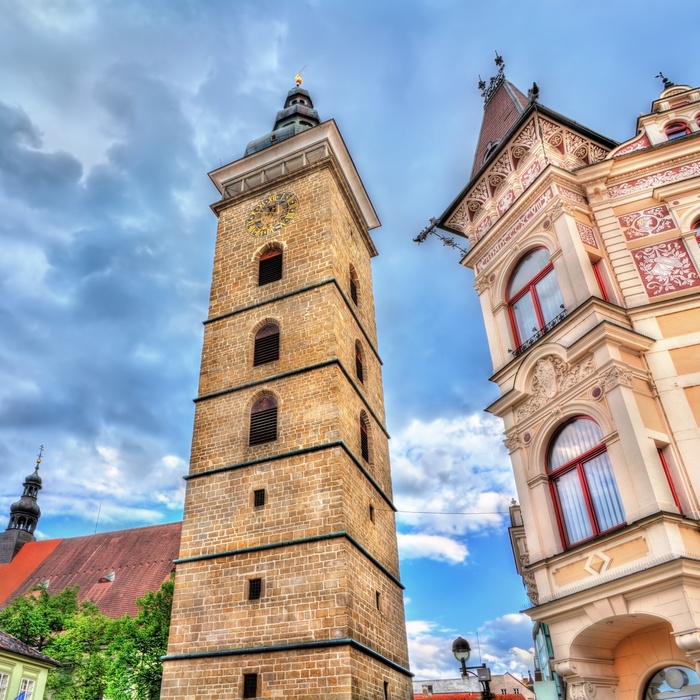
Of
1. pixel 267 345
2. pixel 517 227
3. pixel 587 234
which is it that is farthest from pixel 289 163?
pixel 587 234

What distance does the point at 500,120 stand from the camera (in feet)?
50.7

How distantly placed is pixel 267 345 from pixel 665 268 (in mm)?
10855

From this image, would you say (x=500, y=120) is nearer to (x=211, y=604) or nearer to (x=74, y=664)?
(x=211, y=604)

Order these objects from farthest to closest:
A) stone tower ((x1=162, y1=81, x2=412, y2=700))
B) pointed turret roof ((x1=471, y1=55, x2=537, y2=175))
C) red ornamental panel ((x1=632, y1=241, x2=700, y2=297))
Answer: pointed turret roof ((x1=471, y1=55, x2=537, y2=175)) → stone tower ((x1=162, y1=81, x2=412, y2=700)) → red ornamental panel ((x1=632, y1=241, x2=700, y2=297))

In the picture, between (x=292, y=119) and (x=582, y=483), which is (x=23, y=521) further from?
(x=582, y=483)

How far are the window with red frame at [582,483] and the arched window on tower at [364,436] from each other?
777 cm

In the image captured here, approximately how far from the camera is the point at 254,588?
1388 cm

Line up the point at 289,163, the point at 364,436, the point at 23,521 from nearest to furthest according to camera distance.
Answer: the point at 364,436 < the point at 289,163 < the point at 23,521

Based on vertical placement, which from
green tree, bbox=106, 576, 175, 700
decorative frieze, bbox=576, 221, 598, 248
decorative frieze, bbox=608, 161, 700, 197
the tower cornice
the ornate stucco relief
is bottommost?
green tree, bbox=106, 576, 175, 700

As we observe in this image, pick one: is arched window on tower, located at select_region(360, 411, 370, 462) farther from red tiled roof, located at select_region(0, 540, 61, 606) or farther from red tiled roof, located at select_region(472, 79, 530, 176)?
red tiled roof, located at select_region(0, 540, 61, 606)

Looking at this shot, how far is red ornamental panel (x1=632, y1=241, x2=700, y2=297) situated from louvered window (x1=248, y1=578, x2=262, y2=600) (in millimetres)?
9835

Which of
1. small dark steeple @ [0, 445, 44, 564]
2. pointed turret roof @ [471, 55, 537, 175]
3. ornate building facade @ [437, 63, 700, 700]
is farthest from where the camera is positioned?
small dark steeple @ [0, 445, 44, 564]

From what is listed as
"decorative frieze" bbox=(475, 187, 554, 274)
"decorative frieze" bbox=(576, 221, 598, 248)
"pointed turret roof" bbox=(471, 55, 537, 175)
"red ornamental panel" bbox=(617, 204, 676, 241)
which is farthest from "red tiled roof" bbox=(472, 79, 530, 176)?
"red ornamental panel" bbox=(617, 204, 676, 241)

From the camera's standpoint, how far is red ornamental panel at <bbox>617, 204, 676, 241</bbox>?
10711 mm
